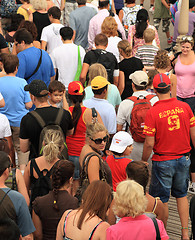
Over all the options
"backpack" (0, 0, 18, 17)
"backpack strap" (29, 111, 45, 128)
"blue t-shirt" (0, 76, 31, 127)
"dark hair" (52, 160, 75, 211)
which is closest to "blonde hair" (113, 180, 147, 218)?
"dark hair" (52, 160, 75, 211)

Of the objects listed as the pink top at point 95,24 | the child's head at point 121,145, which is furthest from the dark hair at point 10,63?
the pink top at point 95,24

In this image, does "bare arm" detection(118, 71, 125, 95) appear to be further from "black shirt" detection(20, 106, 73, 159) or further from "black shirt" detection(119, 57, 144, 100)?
"black shirt" detection(20, 106, 73, 159)

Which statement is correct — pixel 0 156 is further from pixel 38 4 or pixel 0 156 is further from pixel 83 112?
pixel 38 4

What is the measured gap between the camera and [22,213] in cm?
358

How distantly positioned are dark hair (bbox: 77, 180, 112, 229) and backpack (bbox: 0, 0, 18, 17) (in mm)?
7288

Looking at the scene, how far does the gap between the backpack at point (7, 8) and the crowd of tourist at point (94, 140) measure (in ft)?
4.29

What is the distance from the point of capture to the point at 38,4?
8672mm

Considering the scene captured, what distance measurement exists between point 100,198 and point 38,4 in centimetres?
616

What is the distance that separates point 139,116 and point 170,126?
2.29 feet

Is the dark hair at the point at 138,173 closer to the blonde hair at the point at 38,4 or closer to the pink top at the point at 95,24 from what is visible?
the pink top at the point at 95,24

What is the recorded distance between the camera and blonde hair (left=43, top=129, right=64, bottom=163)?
4230 mm

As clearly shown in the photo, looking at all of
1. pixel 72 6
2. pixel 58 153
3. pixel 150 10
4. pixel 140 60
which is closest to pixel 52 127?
pixel 58 153

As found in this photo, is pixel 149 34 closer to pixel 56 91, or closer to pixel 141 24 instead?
pixel 141 24

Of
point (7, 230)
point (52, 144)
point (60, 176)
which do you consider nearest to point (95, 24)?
point (52, 144)
